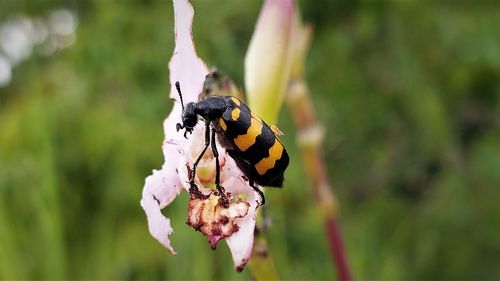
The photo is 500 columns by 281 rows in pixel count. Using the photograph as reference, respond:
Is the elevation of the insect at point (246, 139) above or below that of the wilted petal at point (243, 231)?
above

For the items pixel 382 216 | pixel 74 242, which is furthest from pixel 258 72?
pixel 382 216

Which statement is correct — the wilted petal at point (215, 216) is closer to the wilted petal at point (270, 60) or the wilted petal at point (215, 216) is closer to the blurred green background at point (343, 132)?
the wilted petal at point (270, 60)

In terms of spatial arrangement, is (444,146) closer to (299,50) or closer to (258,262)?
(299,50)

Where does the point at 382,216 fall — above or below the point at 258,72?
below

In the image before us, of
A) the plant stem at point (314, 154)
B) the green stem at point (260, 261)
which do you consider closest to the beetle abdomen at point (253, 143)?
the green stem at point (260, 261)

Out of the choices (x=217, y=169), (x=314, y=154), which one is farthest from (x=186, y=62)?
(x=314, y=154)

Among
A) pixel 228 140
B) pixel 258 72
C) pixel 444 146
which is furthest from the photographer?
pixel 444 146
